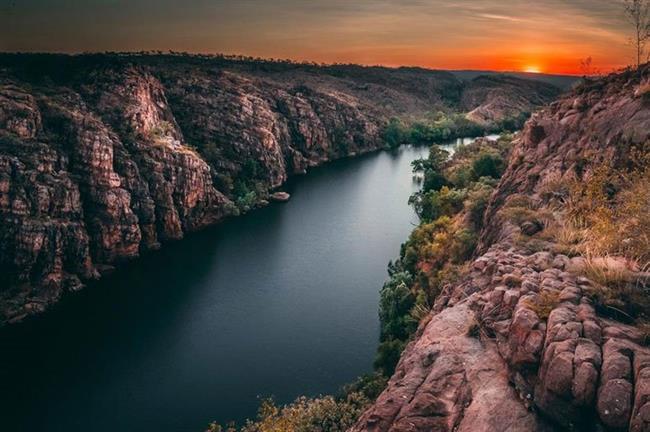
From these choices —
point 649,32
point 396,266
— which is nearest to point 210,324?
point 396,266

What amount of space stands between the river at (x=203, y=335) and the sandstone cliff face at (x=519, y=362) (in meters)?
24.4

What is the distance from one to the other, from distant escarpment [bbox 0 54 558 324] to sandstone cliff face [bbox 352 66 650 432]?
56.7m

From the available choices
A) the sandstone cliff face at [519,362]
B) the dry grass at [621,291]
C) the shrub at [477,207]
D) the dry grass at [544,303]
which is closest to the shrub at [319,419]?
the sandstone cliff face at [519,362]

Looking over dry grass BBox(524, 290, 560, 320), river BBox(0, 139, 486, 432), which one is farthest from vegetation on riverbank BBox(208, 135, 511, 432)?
dry grass BBox(524, 290, 560, 320)

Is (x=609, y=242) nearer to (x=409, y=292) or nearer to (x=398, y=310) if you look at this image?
(x=409, y=292)

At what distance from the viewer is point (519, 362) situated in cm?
1823

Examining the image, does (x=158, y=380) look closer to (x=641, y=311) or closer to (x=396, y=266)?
(x=396, y=266)

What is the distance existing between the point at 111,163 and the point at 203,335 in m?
41.4

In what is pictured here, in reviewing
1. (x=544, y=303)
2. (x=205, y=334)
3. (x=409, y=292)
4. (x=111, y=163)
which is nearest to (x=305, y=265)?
(x=205, y=334)

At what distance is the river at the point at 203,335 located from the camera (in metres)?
44.5

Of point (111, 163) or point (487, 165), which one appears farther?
point (111, 163)

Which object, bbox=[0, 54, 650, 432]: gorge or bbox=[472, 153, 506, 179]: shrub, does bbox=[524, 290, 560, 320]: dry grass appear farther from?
bbox=[472, 153, 506, 179]: shrub

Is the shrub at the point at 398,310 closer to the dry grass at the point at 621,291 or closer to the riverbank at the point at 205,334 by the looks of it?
the riverbank at the point at 205,334

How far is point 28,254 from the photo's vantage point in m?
64.8
